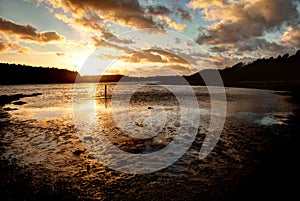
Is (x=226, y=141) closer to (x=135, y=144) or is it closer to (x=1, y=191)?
(x=135, y=144)

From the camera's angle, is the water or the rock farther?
the rock

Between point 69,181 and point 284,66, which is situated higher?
point 284,66

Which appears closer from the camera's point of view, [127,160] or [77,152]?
[127,160]

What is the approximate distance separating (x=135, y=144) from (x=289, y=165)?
358 inches

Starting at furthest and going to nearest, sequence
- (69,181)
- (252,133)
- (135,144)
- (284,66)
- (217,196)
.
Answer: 1. (284,66)
2. (252,133)
3. (135,144)
4. (69,181)
5. (217,196)

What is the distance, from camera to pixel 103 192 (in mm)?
7312

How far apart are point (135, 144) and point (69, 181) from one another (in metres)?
5.88

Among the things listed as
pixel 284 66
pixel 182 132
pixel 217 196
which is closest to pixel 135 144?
pixel 182 132

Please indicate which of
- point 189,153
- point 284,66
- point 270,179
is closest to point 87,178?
point 189,153

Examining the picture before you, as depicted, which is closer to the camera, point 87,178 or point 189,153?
point 87,178

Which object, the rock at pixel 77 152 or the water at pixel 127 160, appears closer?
the water at pixel 127 160

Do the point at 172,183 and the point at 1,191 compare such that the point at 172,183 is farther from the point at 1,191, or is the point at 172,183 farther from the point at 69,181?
the point at 1,191

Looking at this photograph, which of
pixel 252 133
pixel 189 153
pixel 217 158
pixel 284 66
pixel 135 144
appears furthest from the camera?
pixel 284 66

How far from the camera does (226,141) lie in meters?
13.9
